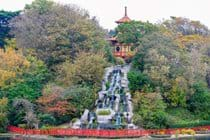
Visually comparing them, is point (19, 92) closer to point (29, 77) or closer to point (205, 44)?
point (29, 77)

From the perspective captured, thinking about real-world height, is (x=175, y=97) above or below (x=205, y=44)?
below

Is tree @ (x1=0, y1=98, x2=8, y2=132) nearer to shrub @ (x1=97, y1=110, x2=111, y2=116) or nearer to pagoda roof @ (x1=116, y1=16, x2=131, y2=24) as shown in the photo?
shrub @ (x1=97, y1=110, x2=111, y2=116)

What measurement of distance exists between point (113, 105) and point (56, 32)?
30.2 feet

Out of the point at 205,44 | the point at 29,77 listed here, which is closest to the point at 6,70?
the point at 29,77

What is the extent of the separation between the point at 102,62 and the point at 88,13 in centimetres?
865

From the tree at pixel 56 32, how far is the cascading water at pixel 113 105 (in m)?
3.18

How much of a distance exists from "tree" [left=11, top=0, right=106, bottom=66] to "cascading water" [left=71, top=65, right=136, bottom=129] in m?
3.18

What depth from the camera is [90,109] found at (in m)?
45.8

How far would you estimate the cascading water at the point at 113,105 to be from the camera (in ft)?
142

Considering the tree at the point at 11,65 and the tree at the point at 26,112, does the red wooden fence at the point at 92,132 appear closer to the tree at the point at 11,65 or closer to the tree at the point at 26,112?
the tree at the point at 26,112

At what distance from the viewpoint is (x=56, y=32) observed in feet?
166

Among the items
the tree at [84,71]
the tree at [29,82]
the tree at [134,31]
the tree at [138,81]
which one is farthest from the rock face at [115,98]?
the tree at [29,82]

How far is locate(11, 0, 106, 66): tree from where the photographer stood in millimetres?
50344

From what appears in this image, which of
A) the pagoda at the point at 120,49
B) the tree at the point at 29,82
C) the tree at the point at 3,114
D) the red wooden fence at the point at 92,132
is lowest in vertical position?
the red wooden fence at the point at 92,132
